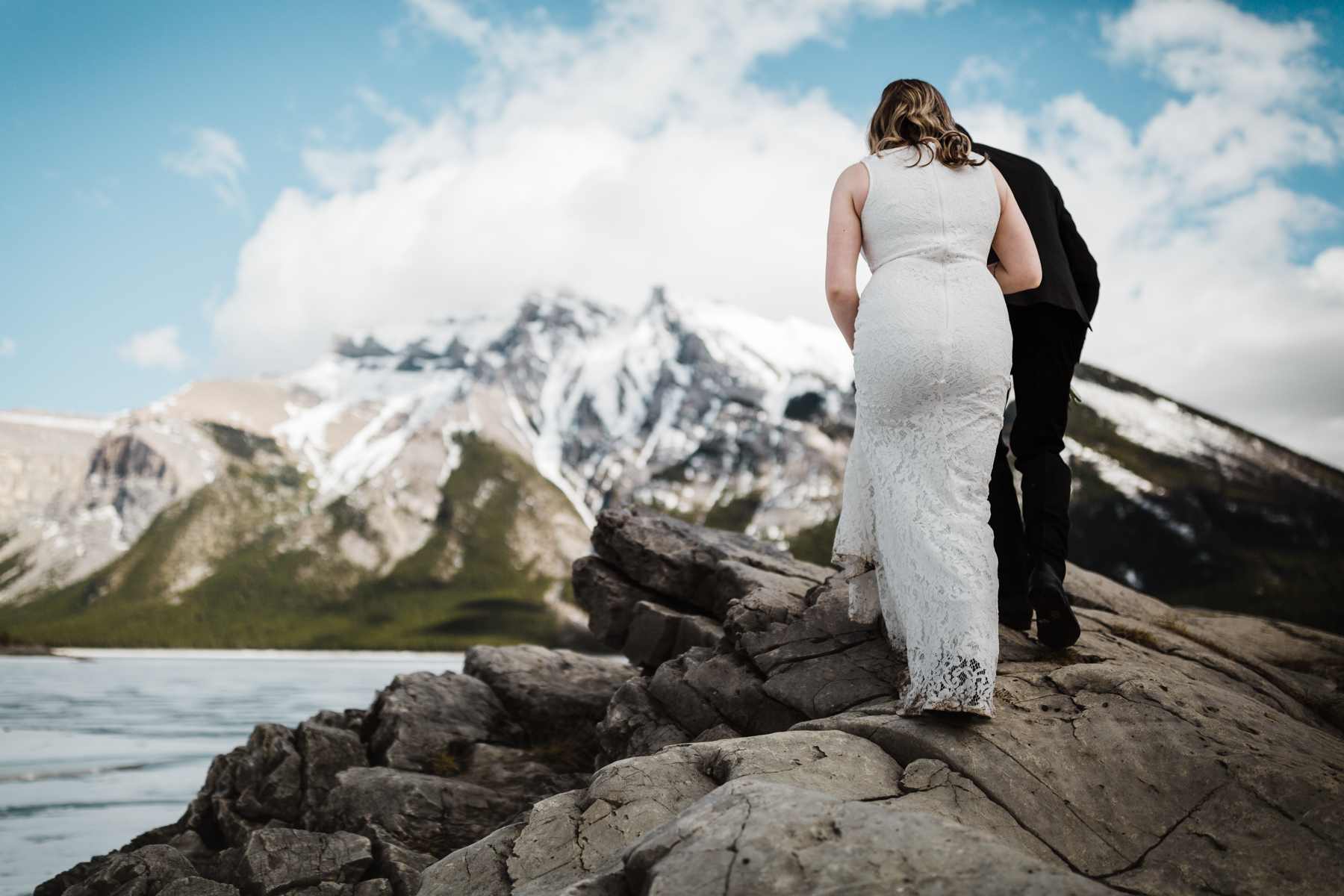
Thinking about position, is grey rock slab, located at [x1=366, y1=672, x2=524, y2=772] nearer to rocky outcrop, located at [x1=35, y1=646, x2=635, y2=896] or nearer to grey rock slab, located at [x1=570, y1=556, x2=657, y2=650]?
rocky outcrop, located at [x1=35, y1=646, x2=635, y2=896]

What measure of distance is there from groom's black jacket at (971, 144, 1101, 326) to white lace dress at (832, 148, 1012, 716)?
39.0 inches

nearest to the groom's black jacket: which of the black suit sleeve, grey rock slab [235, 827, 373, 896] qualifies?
the black suit sleeve

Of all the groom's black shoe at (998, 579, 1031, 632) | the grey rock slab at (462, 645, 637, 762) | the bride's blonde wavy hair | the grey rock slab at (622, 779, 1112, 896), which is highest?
the bride's blonde wavy hair

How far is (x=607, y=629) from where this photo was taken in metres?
15.4

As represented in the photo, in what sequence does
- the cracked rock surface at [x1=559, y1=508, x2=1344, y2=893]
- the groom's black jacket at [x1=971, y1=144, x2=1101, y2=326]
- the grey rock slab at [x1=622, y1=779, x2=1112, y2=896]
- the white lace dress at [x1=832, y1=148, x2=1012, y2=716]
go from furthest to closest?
the groom's black jacket at [x1=971, y1=144, x2=1101, y2=326]
the white lace dress at [x1=832, y1=148, x2=1012, y2=716]
the cracked rock surface at [x1=559, y1=508, x2=1344, y2=893]
the grey rock slab at [x1=622, y1=779, x2=1112, y2=896]

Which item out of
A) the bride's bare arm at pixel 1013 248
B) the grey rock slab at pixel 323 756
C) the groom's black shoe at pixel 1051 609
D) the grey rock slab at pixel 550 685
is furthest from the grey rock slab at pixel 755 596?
the grey rock slab at pixel 323 756

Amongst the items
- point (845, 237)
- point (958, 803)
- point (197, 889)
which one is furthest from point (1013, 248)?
point (197, 889)

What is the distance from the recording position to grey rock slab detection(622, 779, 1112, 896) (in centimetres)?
366

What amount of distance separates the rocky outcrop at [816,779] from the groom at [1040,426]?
1.70ft

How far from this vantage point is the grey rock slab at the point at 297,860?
30.8ft

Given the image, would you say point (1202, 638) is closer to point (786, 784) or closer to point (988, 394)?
point (988, 394)

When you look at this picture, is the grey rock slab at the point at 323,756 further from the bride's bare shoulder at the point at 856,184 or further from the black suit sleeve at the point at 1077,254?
the black suit sleeve at the point at 1077,254

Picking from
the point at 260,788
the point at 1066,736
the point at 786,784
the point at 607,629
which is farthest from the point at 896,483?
the point at 260,788

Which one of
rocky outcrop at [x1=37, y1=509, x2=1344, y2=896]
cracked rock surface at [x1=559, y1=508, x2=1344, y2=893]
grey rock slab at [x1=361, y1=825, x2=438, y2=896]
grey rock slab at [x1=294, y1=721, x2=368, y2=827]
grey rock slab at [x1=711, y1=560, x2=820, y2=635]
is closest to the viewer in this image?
rocky outcrop at [x1=37, y1=509, x2=1344, y2=896]
